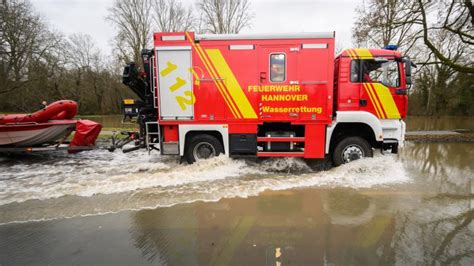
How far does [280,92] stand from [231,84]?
1.18m

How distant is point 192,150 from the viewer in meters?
6.30

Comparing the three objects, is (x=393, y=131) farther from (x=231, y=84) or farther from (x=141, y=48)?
(x=141, y=48)

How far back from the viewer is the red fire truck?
5.79 metres

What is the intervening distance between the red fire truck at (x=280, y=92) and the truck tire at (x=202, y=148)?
0.05 meters

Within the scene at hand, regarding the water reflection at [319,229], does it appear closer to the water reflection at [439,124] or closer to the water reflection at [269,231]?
the water reflection at [269,231]

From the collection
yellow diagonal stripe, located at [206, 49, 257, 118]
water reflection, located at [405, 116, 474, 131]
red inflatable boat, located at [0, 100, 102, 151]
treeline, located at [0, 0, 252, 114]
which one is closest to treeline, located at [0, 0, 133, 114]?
treeline, located at [0, 0, 252, 114]

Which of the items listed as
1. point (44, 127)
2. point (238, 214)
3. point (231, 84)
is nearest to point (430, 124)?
point (231, 84)

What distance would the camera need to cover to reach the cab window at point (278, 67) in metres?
5.82

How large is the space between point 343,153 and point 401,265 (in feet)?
12.0

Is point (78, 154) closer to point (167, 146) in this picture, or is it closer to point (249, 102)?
point (167, 146)

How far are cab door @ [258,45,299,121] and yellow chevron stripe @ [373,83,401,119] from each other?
Result: 193 cm

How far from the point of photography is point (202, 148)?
636 cm

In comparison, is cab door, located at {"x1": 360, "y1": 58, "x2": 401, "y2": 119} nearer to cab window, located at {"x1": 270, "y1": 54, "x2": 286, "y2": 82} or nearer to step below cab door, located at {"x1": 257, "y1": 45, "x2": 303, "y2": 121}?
step below cab door, located at {"x1": 257, "y1": 45, "x2": 303, "y2": 121}

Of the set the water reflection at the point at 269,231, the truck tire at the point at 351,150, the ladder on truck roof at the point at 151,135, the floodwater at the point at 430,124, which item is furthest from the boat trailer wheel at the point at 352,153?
the floodwater at the point at 430,124
